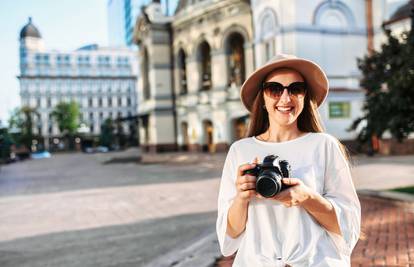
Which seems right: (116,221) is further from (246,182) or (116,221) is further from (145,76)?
(145,76)

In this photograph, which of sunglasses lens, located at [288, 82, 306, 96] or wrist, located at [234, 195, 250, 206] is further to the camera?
sunglasses lens, located at [288, 82, 306, 96]

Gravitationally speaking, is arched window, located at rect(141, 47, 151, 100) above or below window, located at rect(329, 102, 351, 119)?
above

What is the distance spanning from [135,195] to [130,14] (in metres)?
109

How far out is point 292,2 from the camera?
22.0m

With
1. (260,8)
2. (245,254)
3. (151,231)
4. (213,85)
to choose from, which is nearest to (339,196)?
(245,254)

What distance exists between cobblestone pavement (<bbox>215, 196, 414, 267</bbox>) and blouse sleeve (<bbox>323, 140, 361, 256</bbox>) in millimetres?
1589

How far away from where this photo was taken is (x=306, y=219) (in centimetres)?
195

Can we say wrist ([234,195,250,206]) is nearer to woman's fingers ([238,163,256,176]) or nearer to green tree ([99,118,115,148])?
woman's fingers ([238,163,256,176])

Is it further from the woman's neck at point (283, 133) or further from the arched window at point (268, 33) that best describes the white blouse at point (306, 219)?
the arched window at point (268, 33)

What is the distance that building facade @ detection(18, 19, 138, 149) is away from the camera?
93.6 meters

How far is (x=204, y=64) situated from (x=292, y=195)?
99.3 ft

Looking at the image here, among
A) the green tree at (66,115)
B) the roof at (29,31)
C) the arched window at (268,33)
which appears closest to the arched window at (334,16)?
the arched window at (268,33)

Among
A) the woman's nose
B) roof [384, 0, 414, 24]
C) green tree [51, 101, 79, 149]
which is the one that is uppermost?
roof [384, 0, 414, 24]

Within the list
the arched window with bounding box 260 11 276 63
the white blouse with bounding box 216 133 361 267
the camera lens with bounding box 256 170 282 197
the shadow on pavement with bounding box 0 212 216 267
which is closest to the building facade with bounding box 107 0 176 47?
the arched window with bounding box 260 11 276 63
